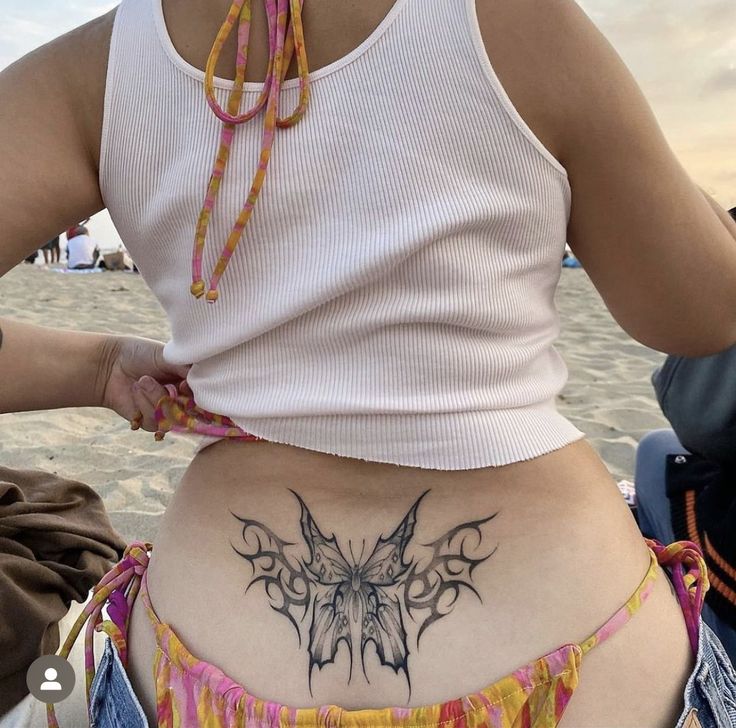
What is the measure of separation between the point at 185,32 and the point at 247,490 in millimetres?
516

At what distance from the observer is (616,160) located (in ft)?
2.69

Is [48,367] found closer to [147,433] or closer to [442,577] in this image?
[442,577]

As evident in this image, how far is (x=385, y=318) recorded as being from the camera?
2.68ft

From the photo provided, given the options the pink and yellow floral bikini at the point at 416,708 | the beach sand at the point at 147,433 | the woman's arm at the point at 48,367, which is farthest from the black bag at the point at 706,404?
the beach sand at the point at 147,433

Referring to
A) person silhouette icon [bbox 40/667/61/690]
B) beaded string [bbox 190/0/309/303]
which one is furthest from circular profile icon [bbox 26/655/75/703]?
beaded string [bbox 190/0/309/303]

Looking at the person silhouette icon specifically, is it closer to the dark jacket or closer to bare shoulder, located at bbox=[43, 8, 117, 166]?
bare shoulder, located at bbox=[43, 8, 117, 166]

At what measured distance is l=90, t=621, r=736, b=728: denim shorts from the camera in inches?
33.8

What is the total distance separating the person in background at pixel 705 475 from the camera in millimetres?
1381

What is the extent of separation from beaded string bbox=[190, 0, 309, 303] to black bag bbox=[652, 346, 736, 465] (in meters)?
0.93

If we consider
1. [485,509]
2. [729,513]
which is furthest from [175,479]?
[485,509]

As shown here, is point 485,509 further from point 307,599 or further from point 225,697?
point 225,697

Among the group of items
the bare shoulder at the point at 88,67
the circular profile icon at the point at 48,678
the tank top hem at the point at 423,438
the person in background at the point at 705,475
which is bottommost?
the circular profile icon at the point at 48,678

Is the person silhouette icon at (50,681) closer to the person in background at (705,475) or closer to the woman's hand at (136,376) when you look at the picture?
the woman's hand at (136,376)

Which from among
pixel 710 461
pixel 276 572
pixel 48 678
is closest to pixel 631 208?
pixel 276 572
